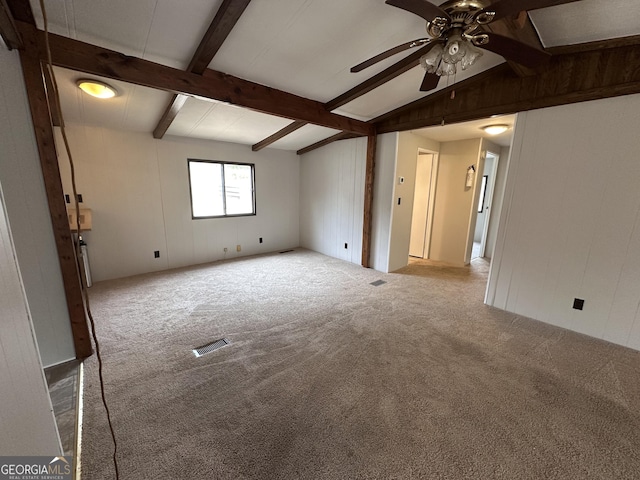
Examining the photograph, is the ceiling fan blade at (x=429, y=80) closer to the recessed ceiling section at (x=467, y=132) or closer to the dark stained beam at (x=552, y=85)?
the dark stained beam at (x=552, y=85)

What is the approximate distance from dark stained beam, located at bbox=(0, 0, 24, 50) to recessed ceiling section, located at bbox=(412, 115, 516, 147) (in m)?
4.12

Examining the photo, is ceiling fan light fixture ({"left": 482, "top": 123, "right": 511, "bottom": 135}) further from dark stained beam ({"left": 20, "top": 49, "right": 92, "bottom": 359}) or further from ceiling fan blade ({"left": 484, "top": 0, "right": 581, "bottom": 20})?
dark stained beam ({"left": 20, "top": 49, "right": 92, "bottom": 359})

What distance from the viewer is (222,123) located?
378 centimetres

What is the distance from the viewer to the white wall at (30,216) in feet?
5.71

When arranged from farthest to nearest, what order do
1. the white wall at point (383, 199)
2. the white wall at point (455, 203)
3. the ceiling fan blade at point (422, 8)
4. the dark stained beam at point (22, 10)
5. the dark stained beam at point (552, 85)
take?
1. the white wall at point (455, 203)
2. the white wall at point (383, 199)
3. the dark stained beam at point (552, 85)
4. the dark stained beam at point (22, 10)
5. the ceiling fan blade at point (422, 8)

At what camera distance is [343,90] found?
3096mm

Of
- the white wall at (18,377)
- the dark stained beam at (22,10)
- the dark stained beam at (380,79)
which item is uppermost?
the dark stained beam at (380,79)

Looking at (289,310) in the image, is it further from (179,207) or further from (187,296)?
(179,207)

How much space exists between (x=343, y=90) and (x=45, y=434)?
3.53 metres

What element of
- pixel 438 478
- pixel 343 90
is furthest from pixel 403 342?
pixel 343 90

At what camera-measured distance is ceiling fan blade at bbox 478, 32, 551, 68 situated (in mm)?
1602

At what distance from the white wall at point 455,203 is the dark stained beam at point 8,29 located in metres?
5.37

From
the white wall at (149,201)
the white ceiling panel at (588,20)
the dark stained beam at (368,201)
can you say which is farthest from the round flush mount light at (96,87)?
the white ceiling panel at (588,20)

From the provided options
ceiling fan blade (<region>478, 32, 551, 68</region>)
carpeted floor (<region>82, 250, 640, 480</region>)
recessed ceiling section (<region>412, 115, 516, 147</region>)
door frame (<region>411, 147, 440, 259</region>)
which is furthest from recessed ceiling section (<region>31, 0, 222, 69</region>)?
door frame (<region>411, 147, 440, 259</region>)
